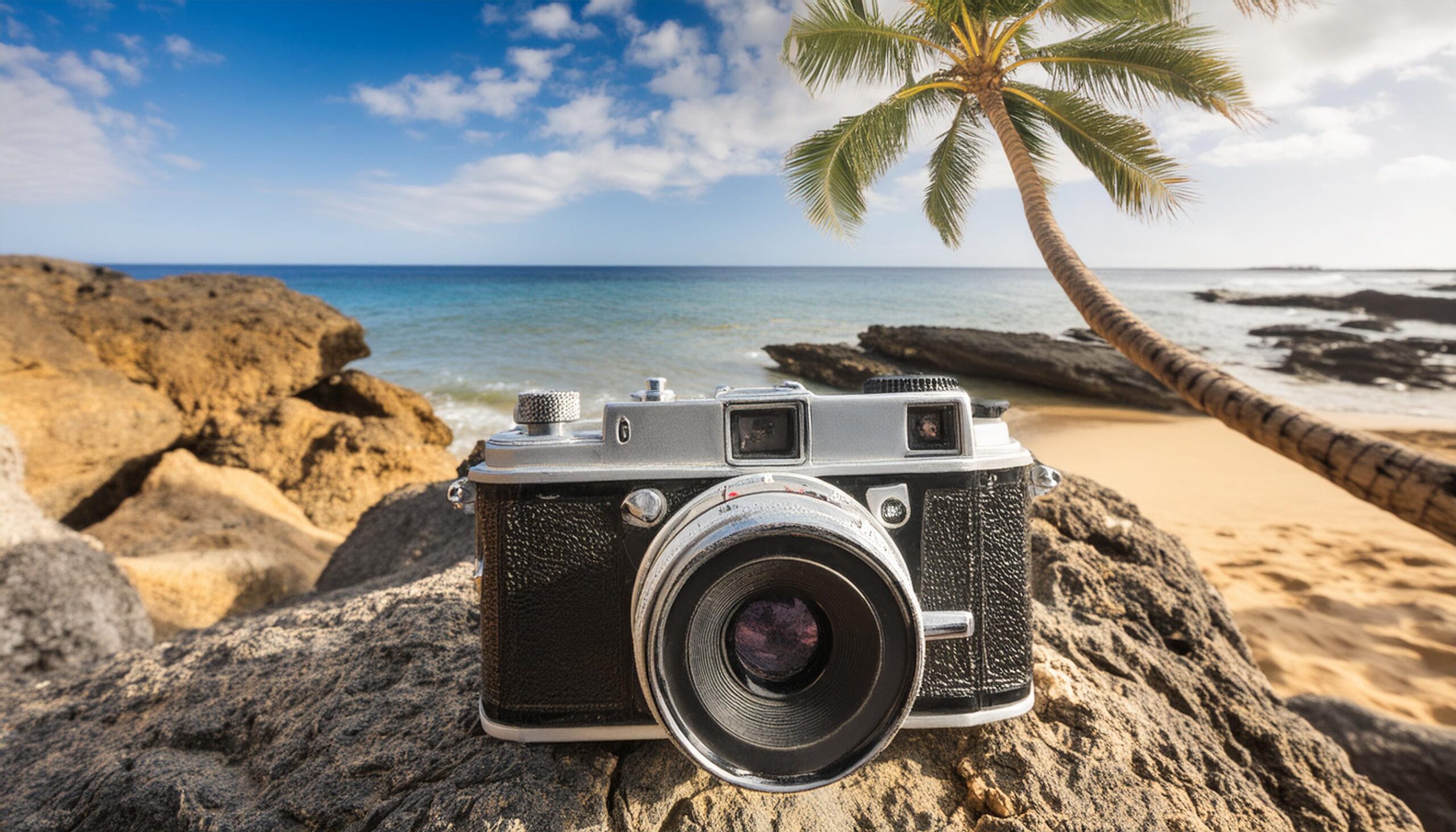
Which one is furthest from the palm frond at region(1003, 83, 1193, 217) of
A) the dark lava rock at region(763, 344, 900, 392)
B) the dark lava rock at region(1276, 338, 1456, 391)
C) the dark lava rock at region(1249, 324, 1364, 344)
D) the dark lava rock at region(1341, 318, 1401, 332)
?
the dark lava rock at region(1341, 318, 1401, 332)

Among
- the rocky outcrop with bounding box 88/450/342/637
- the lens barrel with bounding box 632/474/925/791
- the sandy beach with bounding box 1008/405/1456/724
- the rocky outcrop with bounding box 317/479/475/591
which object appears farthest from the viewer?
the rocky outcrop with bounding box 88/450/342/637

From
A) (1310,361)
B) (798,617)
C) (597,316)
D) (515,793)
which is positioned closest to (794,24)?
(798,617)

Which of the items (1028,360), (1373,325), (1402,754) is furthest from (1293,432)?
(1373,325)

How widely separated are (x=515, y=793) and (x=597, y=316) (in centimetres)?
2034

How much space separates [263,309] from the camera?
5402mm

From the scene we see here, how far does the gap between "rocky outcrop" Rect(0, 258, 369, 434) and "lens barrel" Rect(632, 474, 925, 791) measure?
5303 millimetres

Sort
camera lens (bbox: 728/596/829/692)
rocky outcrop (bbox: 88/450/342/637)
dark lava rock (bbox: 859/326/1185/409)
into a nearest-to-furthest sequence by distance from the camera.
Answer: camera lens (bbox: 728/596/829/692)
rocky outcrop (bbox: 88/450/342/637)
dark lava rock (bbox: 859/326/1185/409)

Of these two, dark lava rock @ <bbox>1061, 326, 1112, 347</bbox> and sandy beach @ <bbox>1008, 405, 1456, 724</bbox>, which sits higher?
dark lava rock @ <bbox>1061, 326, 1112, 347</bbox>

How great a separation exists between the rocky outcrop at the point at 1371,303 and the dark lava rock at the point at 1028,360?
15.3 metres

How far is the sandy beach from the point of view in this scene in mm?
2588

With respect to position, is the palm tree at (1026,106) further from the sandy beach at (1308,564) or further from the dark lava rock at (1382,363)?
the dark lava rock at (1382,363)

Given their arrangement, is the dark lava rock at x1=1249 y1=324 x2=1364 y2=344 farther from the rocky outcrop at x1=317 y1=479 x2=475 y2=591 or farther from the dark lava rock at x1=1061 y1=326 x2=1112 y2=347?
the rocky outcrop at x1=317 y1=479 x2=475 y2=591

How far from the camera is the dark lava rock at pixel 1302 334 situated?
46.7ft

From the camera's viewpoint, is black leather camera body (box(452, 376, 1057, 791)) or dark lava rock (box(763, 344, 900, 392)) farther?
dark lava rock (box(763, 344, 900, 392))
